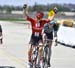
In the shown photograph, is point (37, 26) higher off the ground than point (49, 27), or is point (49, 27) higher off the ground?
point (37, 26)

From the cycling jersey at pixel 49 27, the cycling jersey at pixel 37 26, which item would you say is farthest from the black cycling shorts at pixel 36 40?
the cycling jersey at pixel 49 27

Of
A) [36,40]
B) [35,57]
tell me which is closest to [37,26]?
[36,40]

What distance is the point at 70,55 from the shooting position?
667 inches

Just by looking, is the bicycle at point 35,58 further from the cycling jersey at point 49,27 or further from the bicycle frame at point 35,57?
the cycling jersey at point 49,27

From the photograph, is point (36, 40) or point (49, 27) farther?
point (49, 27)

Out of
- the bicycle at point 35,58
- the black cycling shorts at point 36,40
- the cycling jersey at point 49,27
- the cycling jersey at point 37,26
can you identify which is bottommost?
the bicycle at point 35,58

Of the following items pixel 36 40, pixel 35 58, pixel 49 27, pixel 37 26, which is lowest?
pixel 35 58

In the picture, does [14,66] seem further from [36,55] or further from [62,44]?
[62,44]

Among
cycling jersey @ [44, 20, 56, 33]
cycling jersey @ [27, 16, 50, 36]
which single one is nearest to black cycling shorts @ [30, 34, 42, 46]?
cycling jersey @ [27, 16, 50, 36]

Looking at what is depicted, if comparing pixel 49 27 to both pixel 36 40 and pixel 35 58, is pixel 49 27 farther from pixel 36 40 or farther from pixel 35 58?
pixel 35 58

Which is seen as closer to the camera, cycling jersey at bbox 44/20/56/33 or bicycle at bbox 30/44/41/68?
bicycle at bbox 30/44/41/68

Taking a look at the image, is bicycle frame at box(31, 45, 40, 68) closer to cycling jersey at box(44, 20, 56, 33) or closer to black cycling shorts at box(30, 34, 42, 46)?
black cycling shorts at box(30, 34, 42, 46)

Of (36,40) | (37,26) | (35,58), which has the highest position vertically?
(37,26)

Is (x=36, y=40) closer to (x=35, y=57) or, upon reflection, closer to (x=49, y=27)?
(x=35, y=57)
